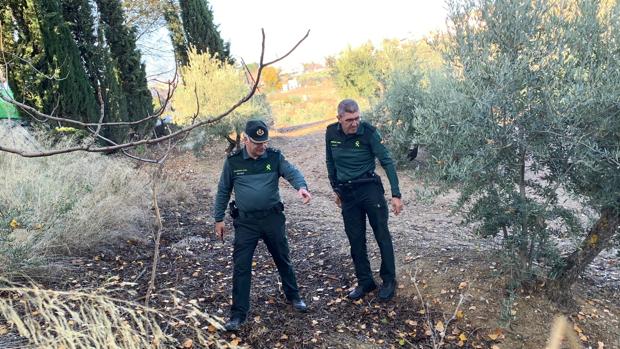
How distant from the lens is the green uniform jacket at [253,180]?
3982 mm

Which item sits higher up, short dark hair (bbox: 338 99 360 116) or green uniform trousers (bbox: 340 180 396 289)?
short dark hair (bbox: 338 99 360 116)

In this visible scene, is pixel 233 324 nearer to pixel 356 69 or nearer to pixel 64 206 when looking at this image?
pixel 64 206

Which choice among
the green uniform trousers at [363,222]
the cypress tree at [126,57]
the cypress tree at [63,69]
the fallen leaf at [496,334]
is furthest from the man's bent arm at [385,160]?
the cypress tree at [126,57]

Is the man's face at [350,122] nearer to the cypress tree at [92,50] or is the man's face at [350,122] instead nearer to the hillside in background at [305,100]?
the cypress tree at [92,50]

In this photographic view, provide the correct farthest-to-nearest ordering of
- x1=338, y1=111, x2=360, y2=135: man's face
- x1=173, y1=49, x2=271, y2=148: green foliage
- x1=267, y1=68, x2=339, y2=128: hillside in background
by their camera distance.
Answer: x1=267, y1=68, x2=339, y2=128: hillside in background, x1=173, y1=49, x2=271, y2=148: green foliage, x1=338, y1=111, x2=360, y2=135: man's face

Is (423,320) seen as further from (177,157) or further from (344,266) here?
(177,157)

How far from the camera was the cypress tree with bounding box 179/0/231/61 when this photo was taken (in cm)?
1622

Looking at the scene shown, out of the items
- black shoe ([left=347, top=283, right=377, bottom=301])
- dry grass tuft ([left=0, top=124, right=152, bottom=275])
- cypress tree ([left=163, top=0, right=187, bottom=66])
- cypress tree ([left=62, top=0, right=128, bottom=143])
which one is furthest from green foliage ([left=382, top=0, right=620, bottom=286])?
cypress tree ([left=163, top=0, right=187, bottom=66])

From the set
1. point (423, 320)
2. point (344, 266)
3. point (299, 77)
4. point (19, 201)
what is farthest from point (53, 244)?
point (299, 77)

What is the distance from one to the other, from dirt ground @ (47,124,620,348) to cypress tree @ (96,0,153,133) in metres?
8.49

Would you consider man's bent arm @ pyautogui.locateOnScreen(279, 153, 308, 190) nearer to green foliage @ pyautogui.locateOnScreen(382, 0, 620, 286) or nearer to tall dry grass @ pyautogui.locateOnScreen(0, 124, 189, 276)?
green foliage @ pyautogui.locateOnScreen(382, 0, 620, 286)

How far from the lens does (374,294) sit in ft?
15.5

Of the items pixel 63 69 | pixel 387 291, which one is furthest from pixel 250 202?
pixel 63 69

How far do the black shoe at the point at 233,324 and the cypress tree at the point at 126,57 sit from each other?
35.2 ft
